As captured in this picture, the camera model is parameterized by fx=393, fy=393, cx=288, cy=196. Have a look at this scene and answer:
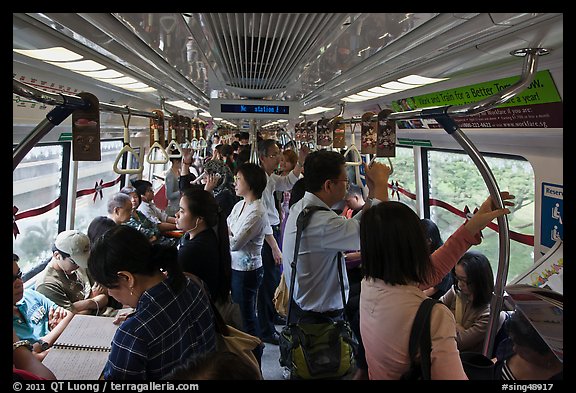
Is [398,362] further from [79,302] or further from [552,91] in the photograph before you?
[79,302]

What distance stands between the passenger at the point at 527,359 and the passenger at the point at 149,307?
3.88 feet

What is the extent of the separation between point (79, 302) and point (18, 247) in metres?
1.48

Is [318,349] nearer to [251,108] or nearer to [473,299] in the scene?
[473,299]

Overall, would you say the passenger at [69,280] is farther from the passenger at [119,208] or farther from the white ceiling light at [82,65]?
the white ceiling light at [82,65]

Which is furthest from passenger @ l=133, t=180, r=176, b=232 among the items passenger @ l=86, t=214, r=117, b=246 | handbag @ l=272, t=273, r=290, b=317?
handbag @ l=272, t=273, r=290, b=317

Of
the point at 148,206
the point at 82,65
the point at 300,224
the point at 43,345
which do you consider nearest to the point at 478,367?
the point at 300,224

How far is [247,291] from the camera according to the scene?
3.66m

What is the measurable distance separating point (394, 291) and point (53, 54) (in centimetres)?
201

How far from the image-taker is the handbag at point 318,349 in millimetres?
2143

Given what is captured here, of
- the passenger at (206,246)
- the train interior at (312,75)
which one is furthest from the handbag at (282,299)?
the train interior at (312,75)

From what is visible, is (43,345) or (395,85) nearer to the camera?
(43,345)

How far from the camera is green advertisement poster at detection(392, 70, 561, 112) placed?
2.13 m

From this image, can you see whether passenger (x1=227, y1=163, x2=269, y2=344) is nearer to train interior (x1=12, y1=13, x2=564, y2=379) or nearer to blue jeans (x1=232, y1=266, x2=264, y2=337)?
blue jeans (x1=232, y1=266, x2=264, y2=337)
